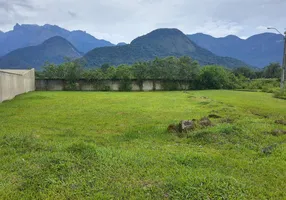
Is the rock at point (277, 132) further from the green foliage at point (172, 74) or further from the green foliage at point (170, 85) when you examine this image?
→ the green foliage at point (170, 85)

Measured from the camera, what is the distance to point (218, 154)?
154 inches

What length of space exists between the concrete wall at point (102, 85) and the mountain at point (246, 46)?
126719mm

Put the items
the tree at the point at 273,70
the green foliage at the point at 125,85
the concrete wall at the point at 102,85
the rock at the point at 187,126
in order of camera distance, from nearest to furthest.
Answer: the rock at the point at 187,126
the concrete wall at the point at 102,85
the green foliage at the point at 125,85
the tree at the point at 273,70

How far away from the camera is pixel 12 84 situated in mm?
14320

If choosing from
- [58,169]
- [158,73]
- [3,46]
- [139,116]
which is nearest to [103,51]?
[158,73]

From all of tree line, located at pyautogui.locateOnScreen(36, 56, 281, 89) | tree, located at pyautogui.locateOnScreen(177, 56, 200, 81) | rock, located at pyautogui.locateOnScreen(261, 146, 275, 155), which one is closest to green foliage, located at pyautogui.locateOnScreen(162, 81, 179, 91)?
tree line, located at pyautogui.locateOnScreen(36, 56, 281, 89)

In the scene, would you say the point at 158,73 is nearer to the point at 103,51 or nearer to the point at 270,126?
the point at 270,126

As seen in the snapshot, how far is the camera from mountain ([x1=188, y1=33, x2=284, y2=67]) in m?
143

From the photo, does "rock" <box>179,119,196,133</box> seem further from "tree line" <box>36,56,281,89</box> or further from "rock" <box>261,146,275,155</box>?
"tree line" <box>36,56,281,89</box>

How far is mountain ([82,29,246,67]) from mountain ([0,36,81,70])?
2200 cm

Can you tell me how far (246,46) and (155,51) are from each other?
4118 inches

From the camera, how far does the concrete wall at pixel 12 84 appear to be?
12.5 meters

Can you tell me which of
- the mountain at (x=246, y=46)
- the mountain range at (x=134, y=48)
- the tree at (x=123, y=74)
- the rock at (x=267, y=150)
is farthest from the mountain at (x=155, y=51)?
the rock at (x=267, y=150)

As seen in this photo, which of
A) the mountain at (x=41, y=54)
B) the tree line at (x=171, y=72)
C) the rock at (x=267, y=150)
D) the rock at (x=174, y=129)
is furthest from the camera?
the mountain at (x=41, y=54)
